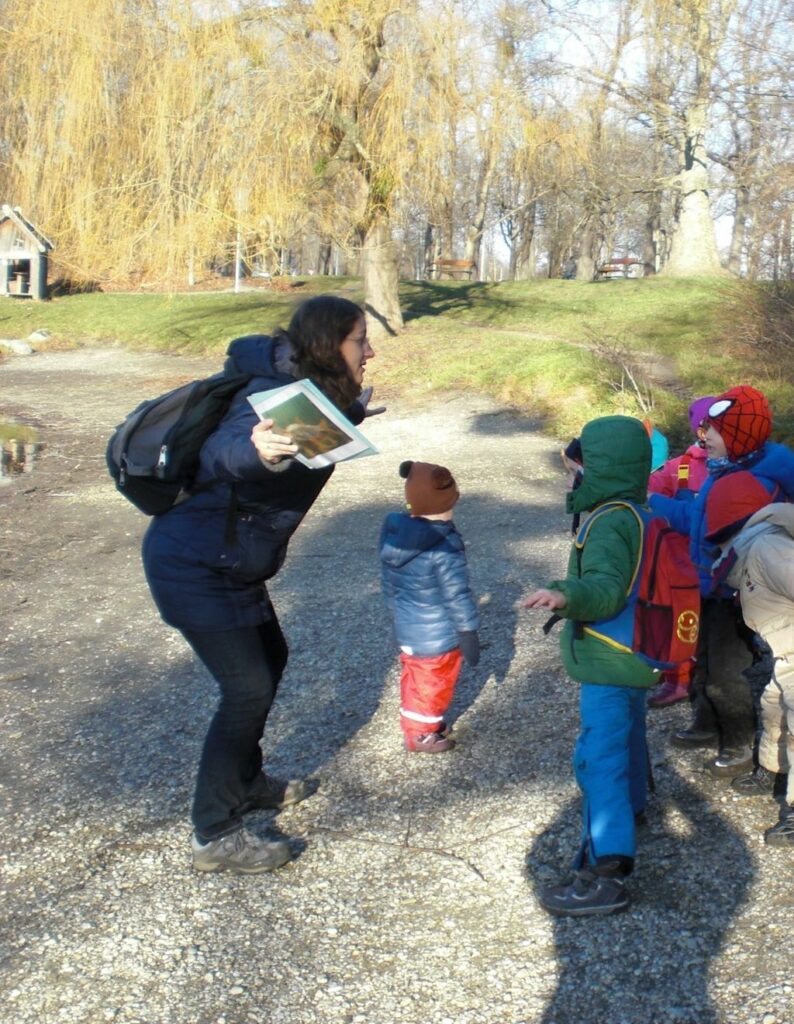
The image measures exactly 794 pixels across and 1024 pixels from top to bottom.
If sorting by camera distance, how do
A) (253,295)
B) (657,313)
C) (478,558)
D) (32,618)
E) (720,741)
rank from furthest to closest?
(253,295)
(657,313)
(478,558)
(32,618)
(720,741)

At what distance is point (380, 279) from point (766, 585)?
17.0m

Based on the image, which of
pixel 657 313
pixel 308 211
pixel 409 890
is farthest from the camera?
pixel 657 313

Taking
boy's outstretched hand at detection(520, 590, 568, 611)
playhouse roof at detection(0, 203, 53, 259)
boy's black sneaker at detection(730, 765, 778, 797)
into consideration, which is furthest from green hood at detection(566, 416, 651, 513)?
playhouse roof at detection(0, 203, 53, 259)

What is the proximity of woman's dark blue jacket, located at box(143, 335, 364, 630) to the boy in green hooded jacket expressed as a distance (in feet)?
2.74

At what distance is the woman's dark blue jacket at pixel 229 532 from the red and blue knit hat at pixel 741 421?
1.60m

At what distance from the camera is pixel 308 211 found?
17438 millimetres

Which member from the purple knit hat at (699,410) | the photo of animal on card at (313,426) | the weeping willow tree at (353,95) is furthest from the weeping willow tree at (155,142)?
the photo of animal on card at (313,426)

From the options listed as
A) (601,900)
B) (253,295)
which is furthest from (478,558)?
(253,295)

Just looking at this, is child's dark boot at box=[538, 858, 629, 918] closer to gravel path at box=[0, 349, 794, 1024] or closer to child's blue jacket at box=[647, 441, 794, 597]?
gravel path at box=[0, 349, 794, 1024]

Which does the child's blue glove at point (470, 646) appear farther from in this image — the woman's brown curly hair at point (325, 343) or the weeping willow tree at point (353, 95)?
the weeping willow tree at point (353, 95)

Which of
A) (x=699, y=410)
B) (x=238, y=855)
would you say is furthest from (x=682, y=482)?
(x=238, y=855)

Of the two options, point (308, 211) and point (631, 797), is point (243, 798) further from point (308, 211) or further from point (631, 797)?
point (308, 211)

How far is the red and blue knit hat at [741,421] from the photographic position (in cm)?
410

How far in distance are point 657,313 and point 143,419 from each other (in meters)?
17.5
